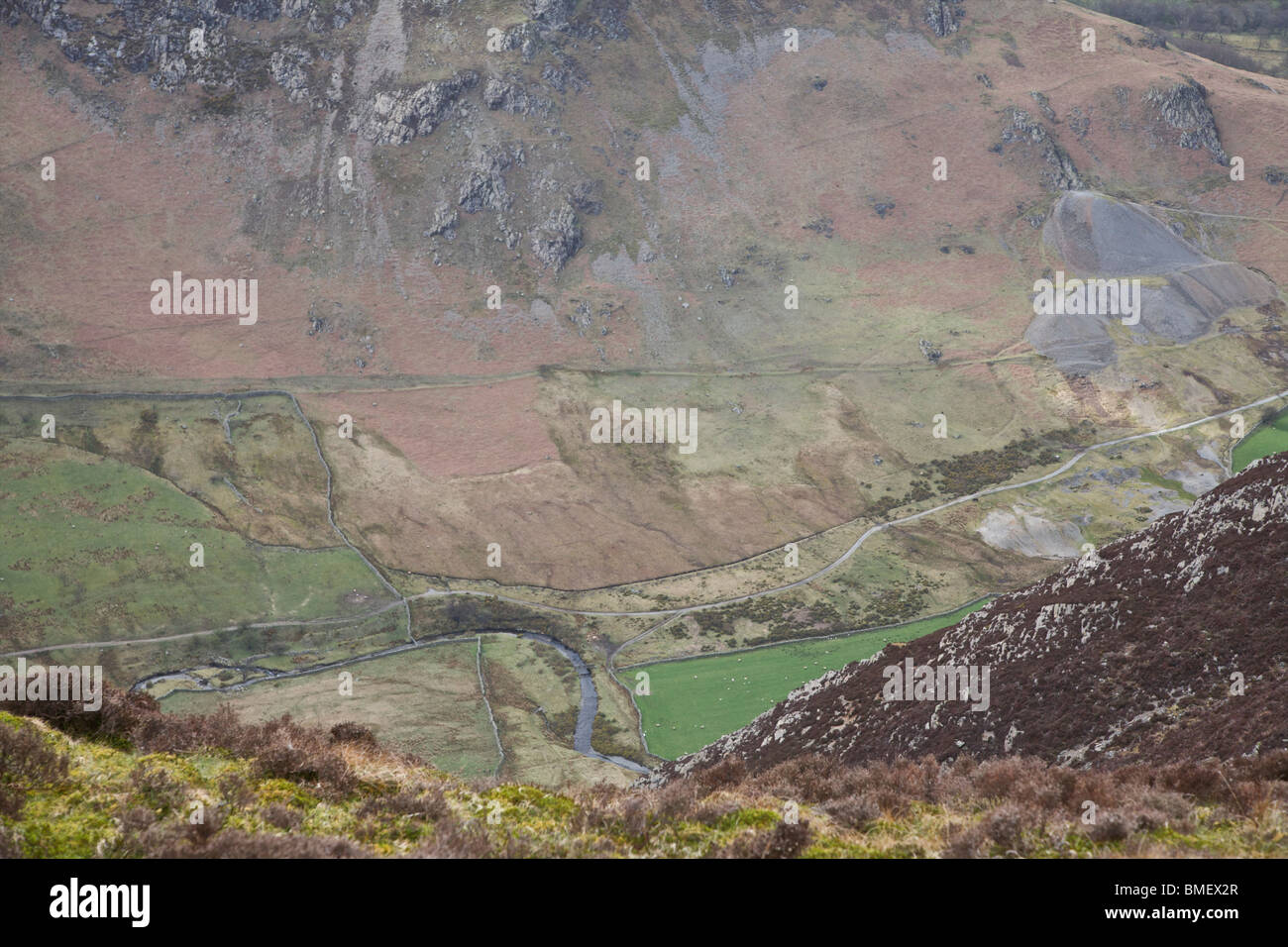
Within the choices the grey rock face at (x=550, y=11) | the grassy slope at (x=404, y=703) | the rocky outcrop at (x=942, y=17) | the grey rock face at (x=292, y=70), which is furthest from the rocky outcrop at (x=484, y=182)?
the rocky outcrop at (x=942, y=17)

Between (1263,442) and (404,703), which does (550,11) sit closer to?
(404,703)

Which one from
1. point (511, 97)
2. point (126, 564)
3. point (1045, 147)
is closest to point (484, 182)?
point (511, 97)

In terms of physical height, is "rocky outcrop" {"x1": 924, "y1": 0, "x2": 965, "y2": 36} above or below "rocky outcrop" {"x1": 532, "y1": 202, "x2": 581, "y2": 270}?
above

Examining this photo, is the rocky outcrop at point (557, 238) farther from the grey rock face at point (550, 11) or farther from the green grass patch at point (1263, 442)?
the green grass patch at point (1263, 442)

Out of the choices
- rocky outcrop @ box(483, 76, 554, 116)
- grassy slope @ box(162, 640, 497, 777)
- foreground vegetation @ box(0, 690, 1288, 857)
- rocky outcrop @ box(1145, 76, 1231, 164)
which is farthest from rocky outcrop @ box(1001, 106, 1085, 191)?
foreground vegetation @ box(0, 690, 1288, 857)

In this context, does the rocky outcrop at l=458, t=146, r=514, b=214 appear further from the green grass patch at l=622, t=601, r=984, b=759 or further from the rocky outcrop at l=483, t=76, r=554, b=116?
the green grass patch at l=622, t=601, r=984, b=759
